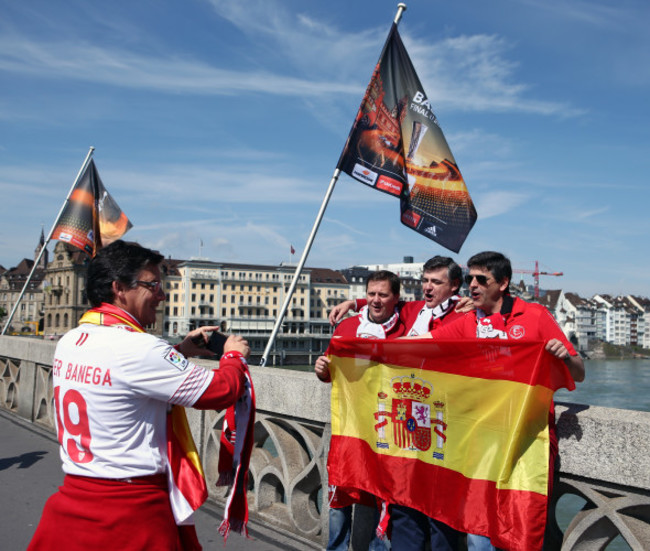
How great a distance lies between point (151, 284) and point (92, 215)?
11522mm

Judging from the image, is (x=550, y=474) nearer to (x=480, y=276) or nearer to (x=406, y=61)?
(x=480, y=276)

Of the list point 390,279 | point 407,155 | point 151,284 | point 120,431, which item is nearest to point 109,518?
point 120,431

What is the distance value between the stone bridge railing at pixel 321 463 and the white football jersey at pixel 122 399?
1.68 metres

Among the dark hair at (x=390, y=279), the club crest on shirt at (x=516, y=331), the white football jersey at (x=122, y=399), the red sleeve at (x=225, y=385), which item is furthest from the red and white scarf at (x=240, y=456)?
the dark hair at (x=390, y=279)

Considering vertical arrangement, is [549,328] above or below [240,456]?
above

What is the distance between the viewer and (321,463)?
14.1ft

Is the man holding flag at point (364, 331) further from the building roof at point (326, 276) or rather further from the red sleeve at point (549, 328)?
the building roof at point (326, 276)

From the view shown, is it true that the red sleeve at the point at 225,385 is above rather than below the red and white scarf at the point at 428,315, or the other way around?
below

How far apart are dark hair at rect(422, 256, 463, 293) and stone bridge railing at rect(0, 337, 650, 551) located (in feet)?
3.52

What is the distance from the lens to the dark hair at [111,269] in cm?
258

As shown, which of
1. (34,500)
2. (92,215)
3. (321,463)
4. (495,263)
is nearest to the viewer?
(495,263)

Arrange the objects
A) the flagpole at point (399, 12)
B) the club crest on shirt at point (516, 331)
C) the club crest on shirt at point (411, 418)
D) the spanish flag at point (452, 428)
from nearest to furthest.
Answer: the spanish flag at point (452, 428) → the club crest on shirt at point (516, 331) → the club crest on shirt at point (411, 418) → the flagpole at point (399, 12)

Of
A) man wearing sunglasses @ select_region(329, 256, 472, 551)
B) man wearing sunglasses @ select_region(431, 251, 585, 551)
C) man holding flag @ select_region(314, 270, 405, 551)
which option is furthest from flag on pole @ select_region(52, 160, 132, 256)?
man wearing sunglasses @ select_region(431, 251, 585, 551)

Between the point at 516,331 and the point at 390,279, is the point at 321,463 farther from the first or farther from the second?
the point at 516,331
